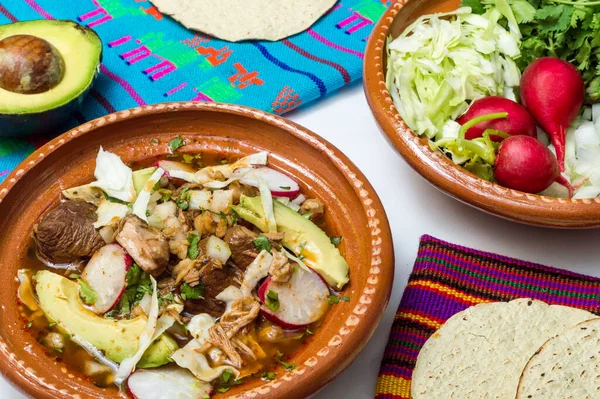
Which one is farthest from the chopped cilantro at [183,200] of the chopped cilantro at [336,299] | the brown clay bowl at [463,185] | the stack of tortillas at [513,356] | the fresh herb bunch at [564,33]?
the fresh herb bunch at [564,33]

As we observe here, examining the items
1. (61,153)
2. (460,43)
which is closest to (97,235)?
(61,153)

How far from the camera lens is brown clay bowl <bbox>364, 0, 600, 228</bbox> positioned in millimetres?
1924

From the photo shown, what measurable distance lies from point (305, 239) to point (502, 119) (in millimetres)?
746

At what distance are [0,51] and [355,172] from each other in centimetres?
124

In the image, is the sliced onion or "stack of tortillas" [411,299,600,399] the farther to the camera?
the sliced onion

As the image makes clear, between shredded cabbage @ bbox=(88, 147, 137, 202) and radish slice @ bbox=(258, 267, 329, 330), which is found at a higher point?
shredded cabbage @ bbox=(88, 147, 137, 202)

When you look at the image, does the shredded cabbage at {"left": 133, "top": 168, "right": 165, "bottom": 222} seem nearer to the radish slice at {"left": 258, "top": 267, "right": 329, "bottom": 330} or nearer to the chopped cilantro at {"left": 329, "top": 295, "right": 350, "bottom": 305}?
the radish slice at {"left": 258, "top": 267, "right": 329, "bottom": 330}

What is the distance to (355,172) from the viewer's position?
1937 millimetres

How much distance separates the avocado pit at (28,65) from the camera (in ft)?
7.41

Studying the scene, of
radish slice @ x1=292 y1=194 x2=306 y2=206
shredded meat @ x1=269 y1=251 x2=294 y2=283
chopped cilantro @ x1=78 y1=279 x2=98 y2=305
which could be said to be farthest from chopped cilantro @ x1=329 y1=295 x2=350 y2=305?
chopped cilantro @ x1=78 y1=279 x2=98 y2=305

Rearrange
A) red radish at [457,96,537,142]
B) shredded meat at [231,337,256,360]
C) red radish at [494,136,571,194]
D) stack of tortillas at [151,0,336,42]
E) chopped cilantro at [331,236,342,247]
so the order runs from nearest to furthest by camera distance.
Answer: shredded meat at [231,337,256,360] → chopped cilantro at [331,236,342,247] → red radish at [494,136,571,194] → red radish at [457,96,537,142] → stack of tortillas at [151,0,336,42]

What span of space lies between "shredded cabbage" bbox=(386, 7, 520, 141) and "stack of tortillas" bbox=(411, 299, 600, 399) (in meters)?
0.67

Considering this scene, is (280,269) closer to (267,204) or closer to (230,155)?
(267,204)

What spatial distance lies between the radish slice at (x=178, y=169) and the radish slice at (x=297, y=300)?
0.46m
